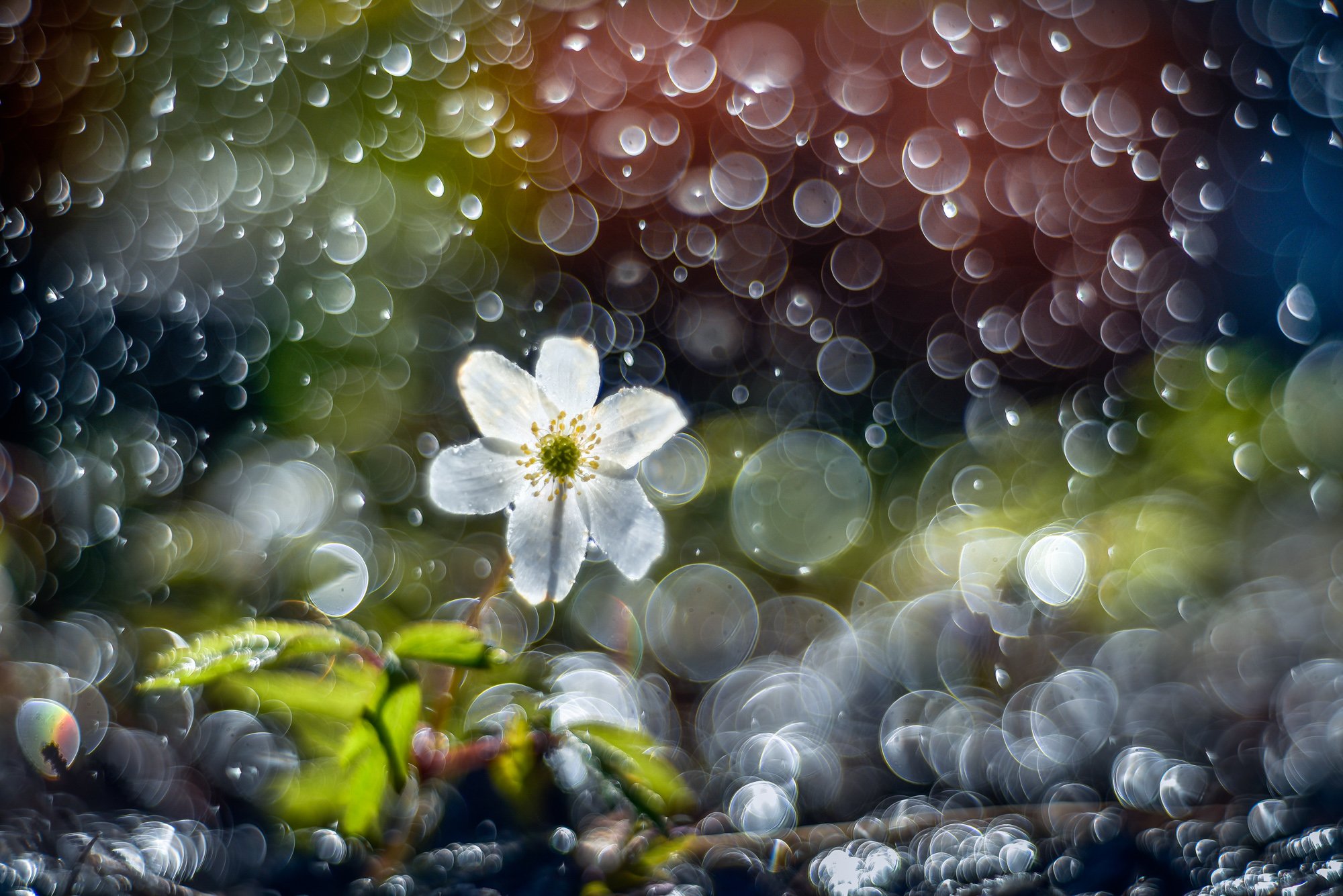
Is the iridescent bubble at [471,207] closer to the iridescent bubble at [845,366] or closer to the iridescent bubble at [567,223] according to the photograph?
the iridescent bubble at [567,223]

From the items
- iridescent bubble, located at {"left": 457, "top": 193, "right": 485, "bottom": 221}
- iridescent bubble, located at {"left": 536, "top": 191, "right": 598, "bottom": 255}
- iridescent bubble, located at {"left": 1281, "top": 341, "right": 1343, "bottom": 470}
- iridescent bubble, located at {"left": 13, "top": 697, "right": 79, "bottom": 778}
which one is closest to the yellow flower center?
iridescent bubble, located at {"left": 13, "top": 697, "right": 79, "bottom": 778}

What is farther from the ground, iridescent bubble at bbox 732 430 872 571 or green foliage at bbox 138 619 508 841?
iridescent bubble at bbox 732 430 872 571

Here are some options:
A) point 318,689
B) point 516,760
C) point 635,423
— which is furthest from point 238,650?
point 635,423

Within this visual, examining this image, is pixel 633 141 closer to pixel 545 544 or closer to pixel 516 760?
pixel 545 544

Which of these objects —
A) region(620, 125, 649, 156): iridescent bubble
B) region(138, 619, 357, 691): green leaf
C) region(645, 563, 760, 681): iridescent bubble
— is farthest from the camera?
region(620, 125, 649, 156): iridescent bubble

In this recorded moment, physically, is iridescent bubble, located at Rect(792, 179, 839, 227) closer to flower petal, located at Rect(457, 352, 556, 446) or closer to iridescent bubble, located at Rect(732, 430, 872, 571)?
iridescent bubble, located at Rect(732, 430, 872, 571)

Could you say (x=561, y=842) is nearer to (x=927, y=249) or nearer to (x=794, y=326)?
(x=794, y=326)

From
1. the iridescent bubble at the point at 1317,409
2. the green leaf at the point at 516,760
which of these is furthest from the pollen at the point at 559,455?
the iridescent bubble at the point at 1317,409
